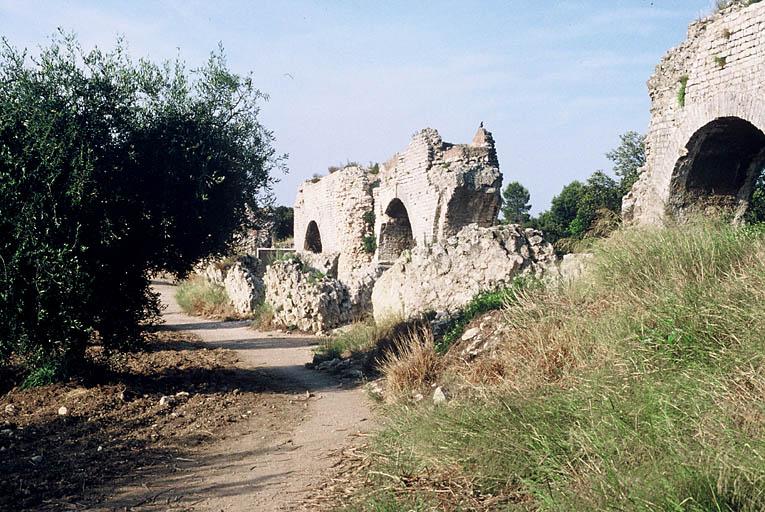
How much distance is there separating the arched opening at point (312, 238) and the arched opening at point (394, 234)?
10.0 metres

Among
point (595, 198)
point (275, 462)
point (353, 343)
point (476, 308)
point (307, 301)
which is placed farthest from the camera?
point (595, 198)

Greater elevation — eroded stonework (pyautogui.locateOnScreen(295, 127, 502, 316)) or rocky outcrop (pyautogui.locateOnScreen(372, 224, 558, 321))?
eroded stonework (pyautogui.locateOnScreen(295, 127, 502, 316))

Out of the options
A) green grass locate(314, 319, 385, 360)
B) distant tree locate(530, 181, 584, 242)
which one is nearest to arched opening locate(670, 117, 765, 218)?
green grass locate(314, 319, 385, 360)

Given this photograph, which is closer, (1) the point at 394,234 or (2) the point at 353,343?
(2) the point at 353,343

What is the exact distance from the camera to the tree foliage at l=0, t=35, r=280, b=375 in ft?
23.5

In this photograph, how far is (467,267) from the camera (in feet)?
33.9

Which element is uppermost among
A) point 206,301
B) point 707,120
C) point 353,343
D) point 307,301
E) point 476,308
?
point 707,120

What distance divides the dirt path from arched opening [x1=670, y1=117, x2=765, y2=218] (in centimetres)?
872

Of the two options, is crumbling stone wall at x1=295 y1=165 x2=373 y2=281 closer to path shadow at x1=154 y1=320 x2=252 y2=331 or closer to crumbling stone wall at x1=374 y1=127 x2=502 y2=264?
crumbling stone wall at x1=374 y1=127 x2=502 y2=264

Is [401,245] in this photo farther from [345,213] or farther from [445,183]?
[445,183]

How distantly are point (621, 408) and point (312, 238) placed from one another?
108ft

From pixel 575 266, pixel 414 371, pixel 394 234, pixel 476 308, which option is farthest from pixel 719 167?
pixel 394 234

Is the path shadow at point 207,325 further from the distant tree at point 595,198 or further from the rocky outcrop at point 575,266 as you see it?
the distant tree at point 595,198

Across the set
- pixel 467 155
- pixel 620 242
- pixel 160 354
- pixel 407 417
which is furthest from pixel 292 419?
pixel 467 155
